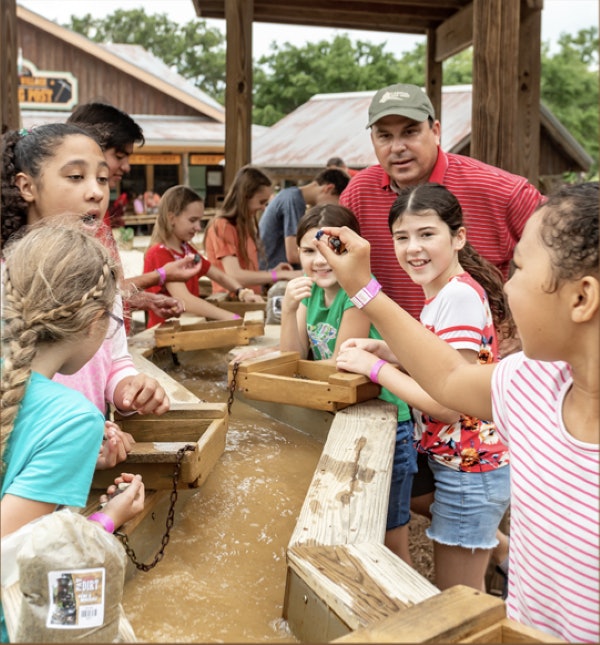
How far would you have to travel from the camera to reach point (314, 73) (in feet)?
116

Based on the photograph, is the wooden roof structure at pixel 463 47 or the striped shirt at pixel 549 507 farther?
the wooden roof structure at pixel 463 47

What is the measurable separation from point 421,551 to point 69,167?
374 cm

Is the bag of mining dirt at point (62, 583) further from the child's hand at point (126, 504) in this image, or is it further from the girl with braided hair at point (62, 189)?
the girl with braided hair at point (62, 189)

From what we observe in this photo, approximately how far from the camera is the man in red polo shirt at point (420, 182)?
368 centimetres

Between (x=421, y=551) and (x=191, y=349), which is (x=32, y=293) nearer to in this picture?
(x=191, y=349)

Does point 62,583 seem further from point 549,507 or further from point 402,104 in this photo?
point 402,104

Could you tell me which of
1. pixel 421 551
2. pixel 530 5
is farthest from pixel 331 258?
pixel 530 5

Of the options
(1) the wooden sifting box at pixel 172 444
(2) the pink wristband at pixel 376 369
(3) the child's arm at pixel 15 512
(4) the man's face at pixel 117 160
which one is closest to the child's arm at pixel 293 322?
(2) the pink wristband at pixel 376 369

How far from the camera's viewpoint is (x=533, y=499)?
1.57 meters

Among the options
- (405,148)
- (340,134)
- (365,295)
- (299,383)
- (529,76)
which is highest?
(340,134)

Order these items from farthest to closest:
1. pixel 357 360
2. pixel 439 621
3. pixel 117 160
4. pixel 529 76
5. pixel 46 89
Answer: pixel 46 89 < pixel 529 76 < pixel 117 160 < pixel 357 360 < pixel 439 621

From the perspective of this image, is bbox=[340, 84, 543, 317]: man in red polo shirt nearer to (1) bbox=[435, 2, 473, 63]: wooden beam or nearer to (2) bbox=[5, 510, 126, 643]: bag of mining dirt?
(2) bbox=[5, 510, 126, 643]: bag of mining dirt

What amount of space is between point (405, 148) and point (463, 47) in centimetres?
443

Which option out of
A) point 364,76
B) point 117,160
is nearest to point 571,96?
point 364,76
